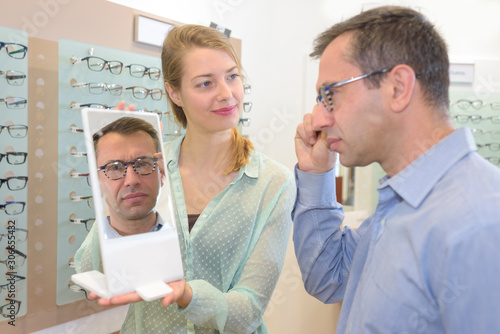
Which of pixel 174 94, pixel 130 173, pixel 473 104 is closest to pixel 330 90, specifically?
pixel 130 173

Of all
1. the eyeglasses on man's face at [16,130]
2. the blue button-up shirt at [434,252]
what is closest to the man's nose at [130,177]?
the blue button-up shirt at [434,252]

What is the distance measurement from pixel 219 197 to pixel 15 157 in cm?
101

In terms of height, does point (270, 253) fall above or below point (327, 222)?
below

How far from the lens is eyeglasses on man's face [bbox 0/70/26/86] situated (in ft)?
5.65

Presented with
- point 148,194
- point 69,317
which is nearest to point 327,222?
point 148,194

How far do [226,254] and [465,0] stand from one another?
2.91 metres

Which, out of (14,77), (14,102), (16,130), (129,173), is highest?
(14,77)

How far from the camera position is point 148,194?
106cm

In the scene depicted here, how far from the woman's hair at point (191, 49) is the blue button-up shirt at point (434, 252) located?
0.52 meters

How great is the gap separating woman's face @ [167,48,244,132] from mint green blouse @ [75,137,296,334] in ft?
0.57

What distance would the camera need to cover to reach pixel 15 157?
1767mm

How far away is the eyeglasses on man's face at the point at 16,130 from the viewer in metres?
1.74

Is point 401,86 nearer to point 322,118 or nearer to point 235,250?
point 322,118

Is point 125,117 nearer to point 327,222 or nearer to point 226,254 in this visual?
point 226,254
